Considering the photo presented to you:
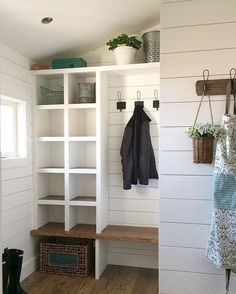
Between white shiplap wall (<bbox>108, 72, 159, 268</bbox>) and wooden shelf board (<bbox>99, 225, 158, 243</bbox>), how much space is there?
0.43 ft

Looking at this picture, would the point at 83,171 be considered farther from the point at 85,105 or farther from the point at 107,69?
the point at 107,69

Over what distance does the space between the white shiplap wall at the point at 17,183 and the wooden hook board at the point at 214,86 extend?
1.64 meters

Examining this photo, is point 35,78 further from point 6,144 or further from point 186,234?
point 186,234

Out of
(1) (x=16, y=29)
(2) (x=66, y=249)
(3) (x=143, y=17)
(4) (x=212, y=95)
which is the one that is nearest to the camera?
(4) (x=212, y=95)

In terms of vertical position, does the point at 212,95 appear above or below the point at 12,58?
below

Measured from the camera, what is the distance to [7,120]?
A: 8.96 feet

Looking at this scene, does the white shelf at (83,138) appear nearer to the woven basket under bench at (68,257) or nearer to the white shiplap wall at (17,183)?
the white shiplap wall at (17,183)

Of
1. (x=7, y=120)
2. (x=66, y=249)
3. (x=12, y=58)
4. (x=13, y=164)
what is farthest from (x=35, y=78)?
(x=66, y=249)

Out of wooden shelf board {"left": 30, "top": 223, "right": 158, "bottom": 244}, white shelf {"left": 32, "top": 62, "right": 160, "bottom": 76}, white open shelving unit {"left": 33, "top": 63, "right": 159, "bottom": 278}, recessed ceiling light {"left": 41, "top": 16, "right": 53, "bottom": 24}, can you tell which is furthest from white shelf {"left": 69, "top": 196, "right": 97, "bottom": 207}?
recessed ceiling light {"left": 41, "top": 16, "right": 53, "bottom": 24}

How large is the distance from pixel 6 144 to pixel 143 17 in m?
1.73


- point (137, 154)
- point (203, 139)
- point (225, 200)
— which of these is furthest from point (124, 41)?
point (225, 200)

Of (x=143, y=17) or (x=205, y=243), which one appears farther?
(x=143, y=17)

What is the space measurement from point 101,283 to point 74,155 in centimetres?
128

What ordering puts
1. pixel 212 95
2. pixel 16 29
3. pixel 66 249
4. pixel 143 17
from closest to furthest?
1. pixel 212 95
2. pixel 16 29
3. pixel 143 17
4. pixel 66 249
